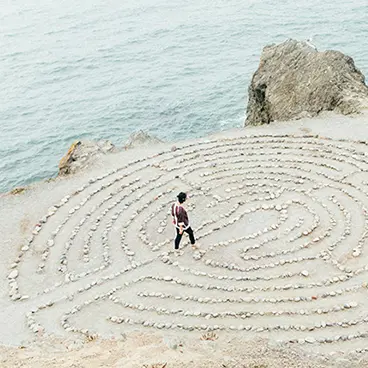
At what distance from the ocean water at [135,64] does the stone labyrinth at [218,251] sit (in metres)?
12.7

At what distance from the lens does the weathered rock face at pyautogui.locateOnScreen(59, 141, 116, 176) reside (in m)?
21.0

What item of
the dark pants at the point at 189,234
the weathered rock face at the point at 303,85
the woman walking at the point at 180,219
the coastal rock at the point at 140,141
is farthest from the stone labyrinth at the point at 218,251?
the weathered rock face at the point at 303,85

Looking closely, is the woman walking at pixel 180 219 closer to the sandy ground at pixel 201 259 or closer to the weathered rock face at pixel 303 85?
the sandy ground at pixel 201 259

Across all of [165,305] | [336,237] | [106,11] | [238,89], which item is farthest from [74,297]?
[106,11]

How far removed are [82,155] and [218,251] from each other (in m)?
8.54

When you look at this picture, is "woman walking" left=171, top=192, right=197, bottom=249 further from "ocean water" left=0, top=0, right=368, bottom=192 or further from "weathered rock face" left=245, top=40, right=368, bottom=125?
"ocean water" left=0, top=0, right=368, bottom=192

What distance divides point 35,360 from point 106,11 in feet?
177

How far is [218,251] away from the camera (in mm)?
15359

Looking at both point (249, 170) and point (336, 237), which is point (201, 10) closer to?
point (249, 170)

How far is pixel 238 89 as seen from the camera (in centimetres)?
3747

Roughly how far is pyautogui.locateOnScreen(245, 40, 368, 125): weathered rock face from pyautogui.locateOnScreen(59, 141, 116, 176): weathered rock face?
27.2 feet

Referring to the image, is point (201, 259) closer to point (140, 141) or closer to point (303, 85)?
point (140, 141)

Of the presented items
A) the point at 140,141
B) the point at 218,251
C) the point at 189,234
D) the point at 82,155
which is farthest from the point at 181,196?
the point at 140,141

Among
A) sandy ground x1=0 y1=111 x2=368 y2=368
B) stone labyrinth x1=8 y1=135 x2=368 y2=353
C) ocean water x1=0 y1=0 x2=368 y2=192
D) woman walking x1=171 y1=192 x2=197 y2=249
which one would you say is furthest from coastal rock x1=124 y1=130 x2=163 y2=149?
ocean water x1=0 y1=0 x2=368 y2=192
